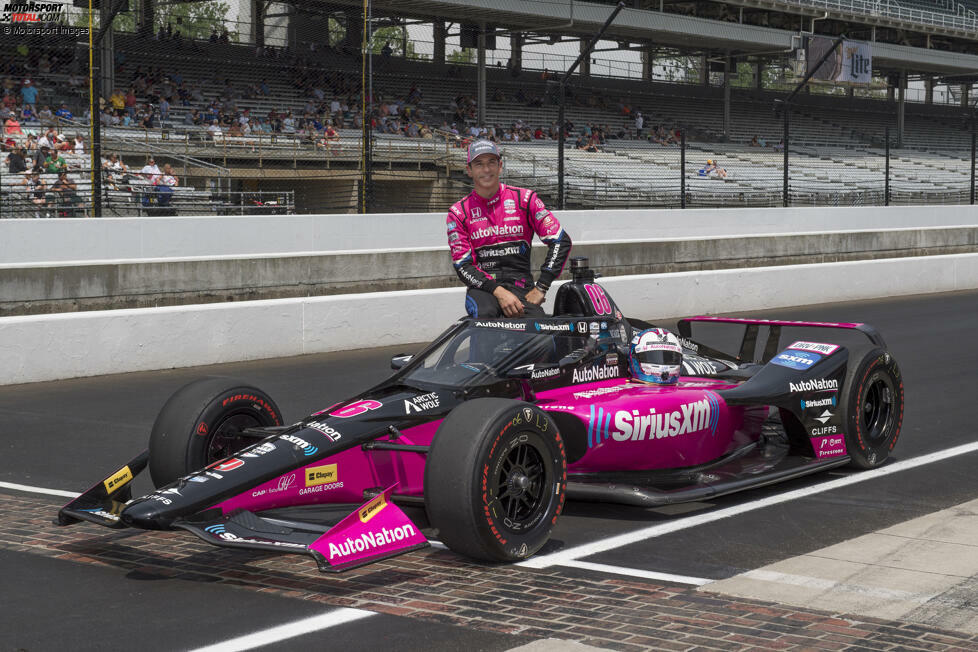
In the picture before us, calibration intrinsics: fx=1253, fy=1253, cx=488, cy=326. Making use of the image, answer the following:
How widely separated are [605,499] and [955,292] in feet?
57.3

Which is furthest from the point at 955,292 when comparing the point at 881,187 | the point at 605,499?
the point at 605,499

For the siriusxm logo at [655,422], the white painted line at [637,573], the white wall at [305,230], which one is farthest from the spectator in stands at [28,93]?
the white painted line at [637,573]

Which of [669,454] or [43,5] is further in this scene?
[43,5]

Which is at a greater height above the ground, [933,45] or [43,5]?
[933,45]

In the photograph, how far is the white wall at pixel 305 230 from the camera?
51.7 feet

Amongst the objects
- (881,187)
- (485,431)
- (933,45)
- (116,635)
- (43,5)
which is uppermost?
(933,45)

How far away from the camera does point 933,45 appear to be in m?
62.4

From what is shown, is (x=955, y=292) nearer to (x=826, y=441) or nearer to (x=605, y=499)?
(x=826, y=441)

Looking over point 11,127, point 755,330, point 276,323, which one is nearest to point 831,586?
point 755,330

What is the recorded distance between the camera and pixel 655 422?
6.95 meters

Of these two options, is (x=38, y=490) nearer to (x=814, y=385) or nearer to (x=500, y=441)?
(x=500, y=441)

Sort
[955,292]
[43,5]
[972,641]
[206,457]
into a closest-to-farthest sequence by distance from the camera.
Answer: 1. [972,641]
2. [206,457]
3. [955,292]
4. [43,5]

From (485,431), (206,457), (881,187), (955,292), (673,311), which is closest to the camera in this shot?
(485,431)

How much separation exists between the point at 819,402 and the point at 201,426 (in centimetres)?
378
